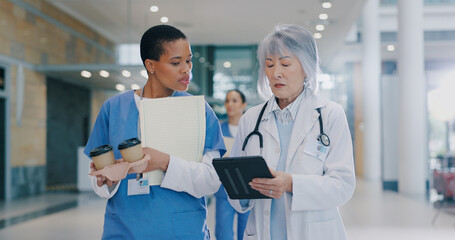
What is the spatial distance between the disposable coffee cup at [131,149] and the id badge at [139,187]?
6.9 inches

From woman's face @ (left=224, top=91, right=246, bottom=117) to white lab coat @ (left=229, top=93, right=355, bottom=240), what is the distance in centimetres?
357

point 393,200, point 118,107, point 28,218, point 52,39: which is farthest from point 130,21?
point 118,107

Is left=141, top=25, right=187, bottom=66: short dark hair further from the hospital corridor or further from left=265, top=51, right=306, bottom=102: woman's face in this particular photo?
left=265, top=51, right=306, bottom=102: woman's face

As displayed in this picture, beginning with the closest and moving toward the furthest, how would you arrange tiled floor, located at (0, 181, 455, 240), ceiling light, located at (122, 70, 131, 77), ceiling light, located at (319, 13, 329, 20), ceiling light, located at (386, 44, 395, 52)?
tiled floor, located at (0, 181, 455, 240)
ceiling light, located at (122, 70, 131, 77)
ceiling light, located at (319, 13, 329, 20)
ceiling light, located at (386, 44, 395, 52)

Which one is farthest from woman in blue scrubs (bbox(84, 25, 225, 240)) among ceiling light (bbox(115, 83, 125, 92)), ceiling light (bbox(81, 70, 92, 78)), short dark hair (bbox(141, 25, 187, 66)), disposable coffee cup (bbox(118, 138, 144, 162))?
Result: ceiling light (bbox(115, 83, 125, 92))

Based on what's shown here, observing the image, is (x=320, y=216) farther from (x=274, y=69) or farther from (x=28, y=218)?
(x=28, y=218)

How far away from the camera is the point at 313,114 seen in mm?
1744

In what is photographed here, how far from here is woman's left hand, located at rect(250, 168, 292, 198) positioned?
5.11 ft

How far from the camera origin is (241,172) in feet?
5.10

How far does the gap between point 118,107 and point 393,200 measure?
9.70m

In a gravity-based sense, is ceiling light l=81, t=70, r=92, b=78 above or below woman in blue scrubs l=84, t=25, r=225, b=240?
above

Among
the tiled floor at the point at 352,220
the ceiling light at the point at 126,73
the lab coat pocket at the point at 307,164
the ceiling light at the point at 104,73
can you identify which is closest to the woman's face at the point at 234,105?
the tiled floor at the point at 352,220

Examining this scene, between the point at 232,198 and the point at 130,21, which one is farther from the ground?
the point at 130,21

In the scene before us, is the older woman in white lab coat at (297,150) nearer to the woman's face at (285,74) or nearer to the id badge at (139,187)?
the woman's face at (285,74)
